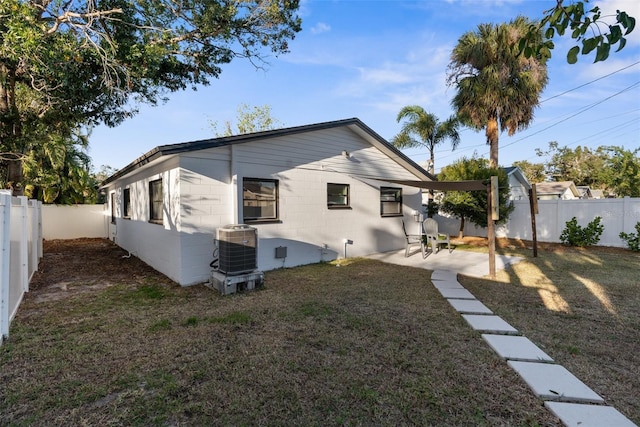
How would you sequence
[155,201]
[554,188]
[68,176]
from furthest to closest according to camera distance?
[554,188] → [68,176] → [155,201]

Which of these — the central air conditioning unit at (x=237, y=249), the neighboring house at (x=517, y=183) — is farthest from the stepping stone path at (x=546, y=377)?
the neighboring house at (x=517, y=183)

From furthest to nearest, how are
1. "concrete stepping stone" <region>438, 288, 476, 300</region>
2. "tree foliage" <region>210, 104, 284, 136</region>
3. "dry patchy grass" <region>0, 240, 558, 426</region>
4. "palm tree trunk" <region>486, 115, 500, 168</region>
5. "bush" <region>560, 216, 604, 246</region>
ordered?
"tree foliage" <region>210, 104, 284, 136</region> < "palm tree trunk" <region>486, 115, 500, 168</region> < "bush" <region>560, 216, 604, 246</region> < "concrete stepping stone" <region>438, 288, 476, 300</region> < "dry patchy grass" <region>0, 240, 558, 426</region>

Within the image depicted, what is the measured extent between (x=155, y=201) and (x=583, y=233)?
13420mm

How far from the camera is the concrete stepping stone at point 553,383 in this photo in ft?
7.83

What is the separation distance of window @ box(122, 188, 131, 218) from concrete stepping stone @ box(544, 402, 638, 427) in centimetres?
1114

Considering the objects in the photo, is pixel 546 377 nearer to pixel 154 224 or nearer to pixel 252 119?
pixel 154 224

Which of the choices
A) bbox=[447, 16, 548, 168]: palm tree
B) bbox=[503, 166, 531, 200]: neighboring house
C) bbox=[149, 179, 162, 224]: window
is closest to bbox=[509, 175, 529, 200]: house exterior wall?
bbox=[503, 166, 531, 200]: neighboring house

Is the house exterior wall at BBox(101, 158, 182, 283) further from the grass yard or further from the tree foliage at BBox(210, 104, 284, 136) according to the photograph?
the tree foliage at BBox(210, 104, 284, 136)

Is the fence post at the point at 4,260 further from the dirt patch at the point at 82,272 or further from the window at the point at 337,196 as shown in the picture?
the window at the point at 337,196

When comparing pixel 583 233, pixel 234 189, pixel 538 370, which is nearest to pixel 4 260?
pixel 234 189

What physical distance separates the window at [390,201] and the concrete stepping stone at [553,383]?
736cm

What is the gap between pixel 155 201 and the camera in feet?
24.8

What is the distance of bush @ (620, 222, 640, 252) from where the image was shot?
9.42 m

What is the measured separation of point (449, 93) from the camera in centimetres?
1448
